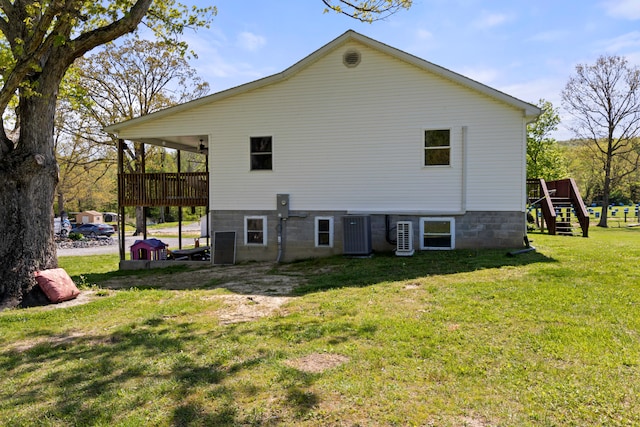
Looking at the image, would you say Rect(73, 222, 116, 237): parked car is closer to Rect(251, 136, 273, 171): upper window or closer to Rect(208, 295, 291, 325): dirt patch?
Rect(251, 136, 273, 171): upper window

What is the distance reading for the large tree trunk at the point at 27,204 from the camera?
24.7 ft

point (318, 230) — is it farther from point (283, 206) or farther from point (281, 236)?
point (283, 206)

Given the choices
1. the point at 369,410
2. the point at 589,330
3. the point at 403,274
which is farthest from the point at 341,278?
the point at 369,410

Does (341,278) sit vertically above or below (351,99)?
below

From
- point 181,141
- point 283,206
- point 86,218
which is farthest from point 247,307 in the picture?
point 86,218

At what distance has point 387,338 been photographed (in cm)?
475

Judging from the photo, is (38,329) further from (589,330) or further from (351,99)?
(351,99)

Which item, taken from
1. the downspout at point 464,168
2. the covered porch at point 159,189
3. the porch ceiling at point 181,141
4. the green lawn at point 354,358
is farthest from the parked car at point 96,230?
the downspout at point 464,168

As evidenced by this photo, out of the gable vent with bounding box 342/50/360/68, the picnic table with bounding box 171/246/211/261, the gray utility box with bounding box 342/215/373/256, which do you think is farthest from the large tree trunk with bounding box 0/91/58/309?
the gable vent with bounding box 342/50/360/68

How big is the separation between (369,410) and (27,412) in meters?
2.82

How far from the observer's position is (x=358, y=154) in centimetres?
1183

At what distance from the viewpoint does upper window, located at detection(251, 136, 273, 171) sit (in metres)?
12.5

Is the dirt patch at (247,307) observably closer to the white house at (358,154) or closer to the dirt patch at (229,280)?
the dirt patch at (229,280)

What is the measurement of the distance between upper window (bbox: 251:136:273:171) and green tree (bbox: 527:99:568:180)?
20.2 metres
